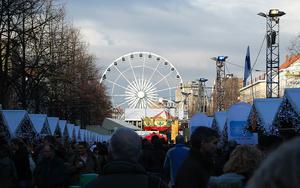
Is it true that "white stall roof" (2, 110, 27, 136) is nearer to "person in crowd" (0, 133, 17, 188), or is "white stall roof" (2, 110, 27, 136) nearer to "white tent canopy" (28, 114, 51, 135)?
"white tent canopy" (28, 114, 51, 135)

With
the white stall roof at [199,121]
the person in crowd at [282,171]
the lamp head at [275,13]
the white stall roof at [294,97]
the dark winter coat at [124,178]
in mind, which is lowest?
the dark winter coat at [124,178]

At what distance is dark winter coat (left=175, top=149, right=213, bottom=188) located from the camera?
6.43m

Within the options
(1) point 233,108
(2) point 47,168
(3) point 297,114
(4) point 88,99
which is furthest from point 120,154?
(4) point 88,99

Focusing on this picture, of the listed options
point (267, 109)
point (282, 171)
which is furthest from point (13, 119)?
point (282, 171)

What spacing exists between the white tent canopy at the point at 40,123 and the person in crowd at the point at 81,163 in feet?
55.7

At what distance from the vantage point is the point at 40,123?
31781 millimetres

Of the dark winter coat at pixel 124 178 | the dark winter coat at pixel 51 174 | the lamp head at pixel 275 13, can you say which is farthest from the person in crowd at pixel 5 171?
the lamp head at pixel 275 13

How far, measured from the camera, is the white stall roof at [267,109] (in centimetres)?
1923

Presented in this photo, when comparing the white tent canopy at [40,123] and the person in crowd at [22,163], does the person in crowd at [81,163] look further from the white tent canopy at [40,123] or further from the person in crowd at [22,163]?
the white tent canopy at [40,123]

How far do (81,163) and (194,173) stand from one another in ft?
19.2

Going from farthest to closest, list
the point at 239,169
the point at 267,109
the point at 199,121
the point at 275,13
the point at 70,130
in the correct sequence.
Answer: the point at 70,130, the point at 275,13, the point at 199,121, the point at 267,109, the point at 239,169

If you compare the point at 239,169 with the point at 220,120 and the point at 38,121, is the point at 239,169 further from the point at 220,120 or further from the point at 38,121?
the point at 38,121

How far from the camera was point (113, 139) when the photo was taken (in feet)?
14.4

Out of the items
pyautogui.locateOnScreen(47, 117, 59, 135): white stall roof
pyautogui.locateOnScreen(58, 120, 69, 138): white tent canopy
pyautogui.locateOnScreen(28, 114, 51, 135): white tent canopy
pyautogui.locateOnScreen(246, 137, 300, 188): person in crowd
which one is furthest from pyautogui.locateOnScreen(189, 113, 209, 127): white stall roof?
pyautogui.locateOnScreen(246, 137, 300, 188): person in crowd
